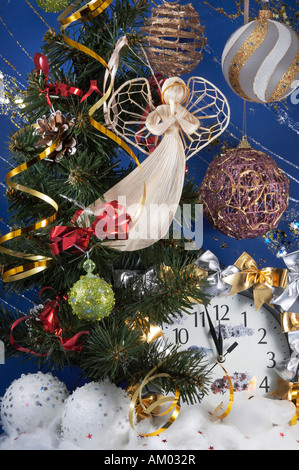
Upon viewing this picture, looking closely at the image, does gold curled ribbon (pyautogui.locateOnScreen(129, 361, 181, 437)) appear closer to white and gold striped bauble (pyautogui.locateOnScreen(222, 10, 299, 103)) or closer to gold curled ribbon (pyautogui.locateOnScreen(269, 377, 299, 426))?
gold curled ribbon (pyautogui.locateOnScreen(269, 377, 299, 426))

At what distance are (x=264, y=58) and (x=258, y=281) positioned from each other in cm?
44

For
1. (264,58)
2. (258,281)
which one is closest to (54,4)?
(264,58)

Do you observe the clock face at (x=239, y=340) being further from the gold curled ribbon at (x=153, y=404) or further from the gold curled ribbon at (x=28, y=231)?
the gold curled ribbon at (x=28, y=231)

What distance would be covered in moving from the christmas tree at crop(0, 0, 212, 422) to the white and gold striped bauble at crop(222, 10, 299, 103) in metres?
0.18

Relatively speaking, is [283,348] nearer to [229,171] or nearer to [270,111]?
[229,171]

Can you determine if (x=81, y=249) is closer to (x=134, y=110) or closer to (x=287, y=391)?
(x=134, y=110)

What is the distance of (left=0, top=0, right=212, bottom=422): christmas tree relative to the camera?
37.4 inches

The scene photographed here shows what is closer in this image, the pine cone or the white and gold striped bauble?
the pine cone

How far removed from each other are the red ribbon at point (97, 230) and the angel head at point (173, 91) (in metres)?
0.23

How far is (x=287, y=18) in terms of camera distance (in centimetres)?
137

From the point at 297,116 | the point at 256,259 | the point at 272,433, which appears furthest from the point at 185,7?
the point at 272,433

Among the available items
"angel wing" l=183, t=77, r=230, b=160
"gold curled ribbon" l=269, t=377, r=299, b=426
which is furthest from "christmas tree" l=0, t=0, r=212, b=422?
"gold curled ribbon" l=269, t=377, r=299, b=426

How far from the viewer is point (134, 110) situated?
3.68 feet

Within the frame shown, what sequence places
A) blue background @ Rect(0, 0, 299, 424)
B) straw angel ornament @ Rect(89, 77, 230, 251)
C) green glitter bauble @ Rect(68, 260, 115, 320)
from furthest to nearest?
blue background @ Rect(0, 0, 299, 424)
straw angel ornament @ Rect(89, 77, 230, 251)
green glitter bauble @ Rect(68, 260, 115, 320)
